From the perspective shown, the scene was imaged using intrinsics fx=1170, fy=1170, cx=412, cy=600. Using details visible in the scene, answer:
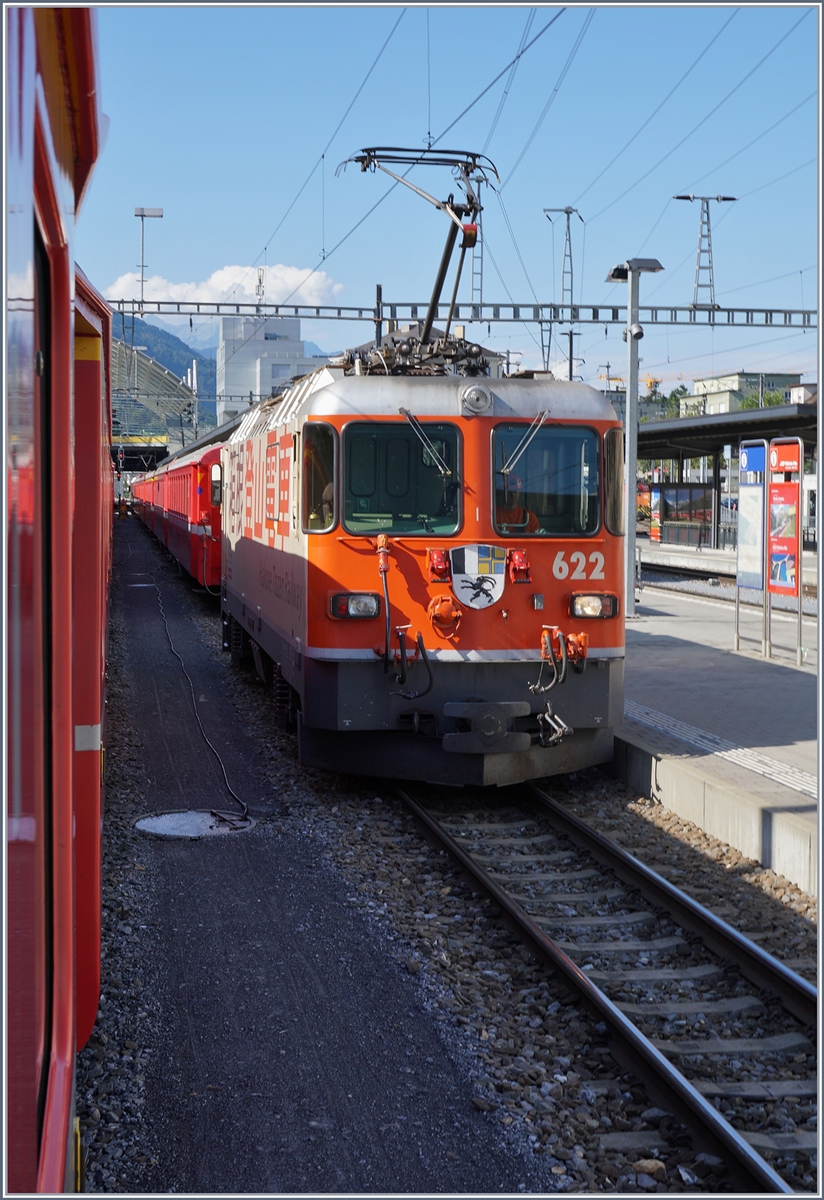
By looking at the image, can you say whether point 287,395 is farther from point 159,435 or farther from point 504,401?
point 159,435

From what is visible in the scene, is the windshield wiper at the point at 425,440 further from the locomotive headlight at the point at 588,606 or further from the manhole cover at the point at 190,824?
the manhole cover at the point at 190,824

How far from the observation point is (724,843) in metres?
7.79

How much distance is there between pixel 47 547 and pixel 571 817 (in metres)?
6.56

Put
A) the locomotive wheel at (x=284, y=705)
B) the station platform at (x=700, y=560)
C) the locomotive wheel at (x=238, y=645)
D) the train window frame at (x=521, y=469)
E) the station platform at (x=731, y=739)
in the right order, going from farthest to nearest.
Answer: the station platform at (x=700, y=560)
the locomotive wheel at (x=238, y=645)
the locomotive wheel at (x=284, y=705)
the train window frame at (x=521, y=469)
the station platform at (x=731, y=739)

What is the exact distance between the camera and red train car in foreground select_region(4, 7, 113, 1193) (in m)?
1.38

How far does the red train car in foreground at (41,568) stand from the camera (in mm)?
1384

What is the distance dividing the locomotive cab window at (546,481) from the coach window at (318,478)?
1.17 metres

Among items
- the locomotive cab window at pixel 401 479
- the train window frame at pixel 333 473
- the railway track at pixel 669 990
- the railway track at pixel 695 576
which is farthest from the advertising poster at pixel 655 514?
the railway track at pixel 669 990

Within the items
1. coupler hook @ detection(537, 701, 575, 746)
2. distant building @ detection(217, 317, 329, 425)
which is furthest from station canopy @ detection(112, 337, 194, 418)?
coupler hook @ detection(537, 701, 575, 746)

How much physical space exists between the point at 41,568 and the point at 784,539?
42.9 ft

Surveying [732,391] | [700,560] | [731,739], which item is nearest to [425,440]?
[731,739]

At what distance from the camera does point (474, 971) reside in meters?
5.75

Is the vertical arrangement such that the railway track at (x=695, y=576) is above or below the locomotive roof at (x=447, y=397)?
below

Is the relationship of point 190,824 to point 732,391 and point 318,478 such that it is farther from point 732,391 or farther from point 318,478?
point 732,391
